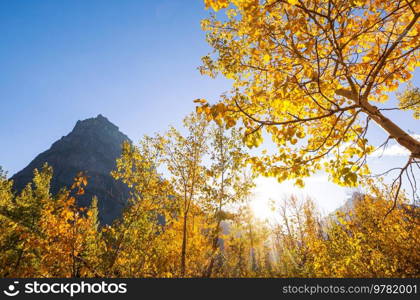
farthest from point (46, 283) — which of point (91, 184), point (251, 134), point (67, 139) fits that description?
point (67, 139)

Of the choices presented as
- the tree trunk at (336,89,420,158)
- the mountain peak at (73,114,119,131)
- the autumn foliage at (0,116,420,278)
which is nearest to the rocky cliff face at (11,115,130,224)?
the mountain peak at (73,114,119,131)

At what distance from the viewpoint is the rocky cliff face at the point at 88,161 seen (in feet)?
331

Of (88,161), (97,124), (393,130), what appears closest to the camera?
(393,130)

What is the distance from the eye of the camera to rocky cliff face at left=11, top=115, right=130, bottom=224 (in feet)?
331

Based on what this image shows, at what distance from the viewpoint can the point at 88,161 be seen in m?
124

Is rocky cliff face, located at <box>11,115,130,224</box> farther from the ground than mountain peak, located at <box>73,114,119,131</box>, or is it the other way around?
mountain peak, located at <box>73,114,119,131</box>

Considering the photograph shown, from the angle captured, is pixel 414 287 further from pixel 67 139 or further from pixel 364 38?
pixel 67 139

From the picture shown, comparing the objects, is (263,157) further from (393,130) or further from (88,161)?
(88,161)

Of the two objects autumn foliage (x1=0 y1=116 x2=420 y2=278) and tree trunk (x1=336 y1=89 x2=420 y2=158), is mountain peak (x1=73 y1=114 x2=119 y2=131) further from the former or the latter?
tree trunk (x1=336 y1=89 x2=420 y2=158)

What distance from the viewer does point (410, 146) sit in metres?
2.55

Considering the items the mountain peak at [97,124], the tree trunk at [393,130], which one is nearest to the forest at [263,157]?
the tree trunk at [393,130]

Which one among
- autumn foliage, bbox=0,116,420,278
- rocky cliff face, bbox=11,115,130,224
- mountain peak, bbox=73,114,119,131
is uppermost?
mountain peak, bbox=73,114,119,131

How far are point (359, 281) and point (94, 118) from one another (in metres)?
187

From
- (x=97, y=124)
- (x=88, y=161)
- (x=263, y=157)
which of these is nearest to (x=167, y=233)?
(x=263, y=157)
